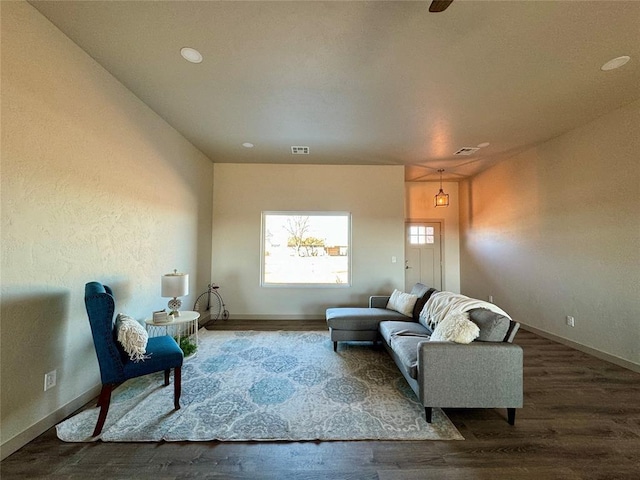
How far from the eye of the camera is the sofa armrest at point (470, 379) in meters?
2.00

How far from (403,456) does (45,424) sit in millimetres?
2638

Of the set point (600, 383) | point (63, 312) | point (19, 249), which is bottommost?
point (600, 383)

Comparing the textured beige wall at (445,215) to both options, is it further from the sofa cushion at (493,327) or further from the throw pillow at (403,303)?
the sofa cushion at (493,327)

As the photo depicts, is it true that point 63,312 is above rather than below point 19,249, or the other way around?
below

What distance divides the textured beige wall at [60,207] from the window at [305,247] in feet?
7.48

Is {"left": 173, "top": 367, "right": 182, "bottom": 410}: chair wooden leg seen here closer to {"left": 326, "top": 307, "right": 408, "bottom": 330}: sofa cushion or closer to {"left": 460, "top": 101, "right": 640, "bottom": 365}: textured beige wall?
{"left": 326, "top": 307, "right": 408, "bottom": 330}: sofa cushion

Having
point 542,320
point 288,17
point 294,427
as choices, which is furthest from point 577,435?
point 288,17

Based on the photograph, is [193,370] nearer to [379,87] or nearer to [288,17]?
[288,17]

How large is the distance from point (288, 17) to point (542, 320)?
526 centimetres

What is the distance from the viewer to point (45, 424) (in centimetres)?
192

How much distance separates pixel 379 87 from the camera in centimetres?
263

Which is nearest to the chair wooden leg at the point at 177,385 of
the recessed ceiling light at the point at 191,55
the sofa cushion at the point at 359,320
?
the sofa cushion at the point at 359,320

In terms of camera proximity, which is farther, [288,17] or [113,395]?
[113,395]

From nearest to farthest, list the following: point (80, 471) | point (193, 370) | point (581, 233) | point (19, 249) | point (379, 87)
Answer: point (80, 471), point (19, 249), point (379, 87), point (193, 370), point (581, 233)
